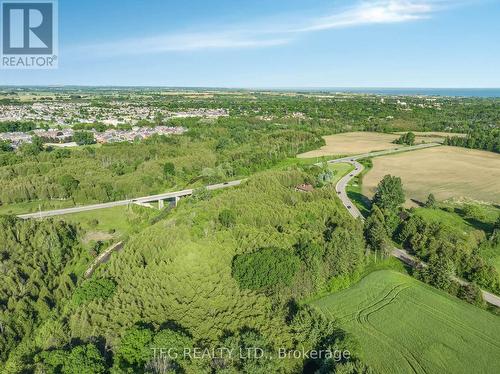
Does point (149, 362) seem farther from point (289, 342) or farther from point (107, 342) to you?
point (289, 342)

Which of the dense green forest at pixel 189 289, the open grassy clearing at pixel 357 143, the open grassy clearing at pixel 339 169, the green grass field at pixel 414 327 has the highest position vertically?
the open grassy clearing at pixel 357 143

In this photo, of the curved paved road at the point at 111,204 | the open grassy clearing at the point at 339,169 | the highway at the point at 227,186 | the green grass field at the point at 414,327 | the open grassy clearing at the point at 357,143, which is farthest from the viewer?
the open grassy clearing at the point at 357,143

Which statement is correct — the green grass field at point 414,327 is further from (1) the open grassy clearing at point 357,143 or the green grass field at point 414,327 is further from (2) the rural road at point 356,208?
(1) the open grassy clearing at point 357,143

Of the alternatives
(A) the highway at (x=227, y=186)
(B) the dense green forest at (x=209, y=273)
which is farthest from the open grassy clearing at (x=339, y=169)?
(B) the dense green forest at (x=209, y=273)

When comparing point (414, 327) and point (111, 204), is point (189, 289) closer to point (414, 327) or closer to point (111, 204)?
point (414, 327)

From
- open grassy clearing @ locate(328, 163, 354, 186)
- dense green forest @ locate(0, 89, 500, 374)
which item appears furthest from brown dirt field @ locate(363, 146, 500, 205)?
dense green forest @ locate(0, 89, 500, 374)

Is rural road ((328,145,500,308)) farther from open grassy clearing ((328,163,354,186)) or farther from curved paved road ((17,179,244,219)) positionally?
curved paved road ((17,179,244,219))
